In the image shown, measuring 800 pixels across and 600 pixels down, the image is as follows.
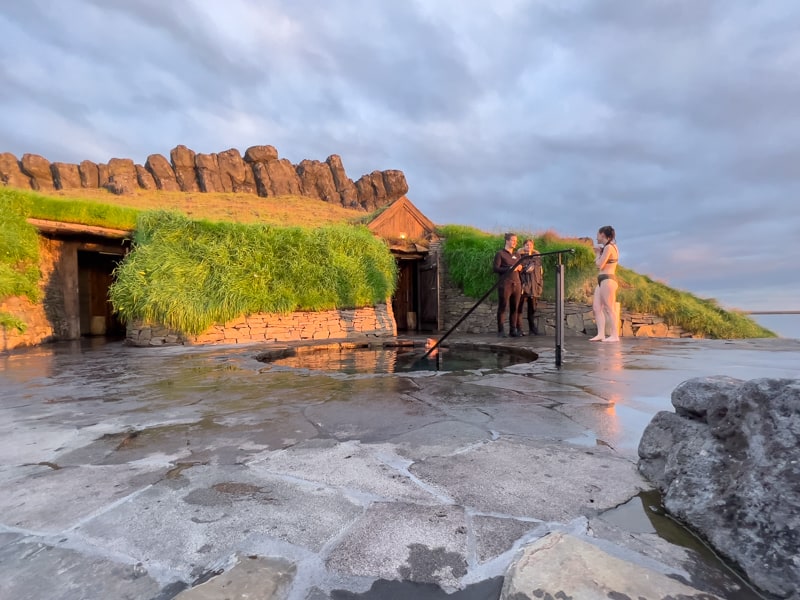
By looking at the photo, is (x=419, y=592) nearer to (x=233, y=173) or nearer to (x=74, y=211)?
(x=74, y=211)

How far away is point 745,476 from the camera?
3.71 ft

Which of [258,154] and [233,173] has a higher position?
[258,154]

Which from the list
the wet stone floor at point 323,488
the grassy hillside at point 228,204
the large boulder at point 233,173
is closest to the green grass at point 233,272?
the wet stone floor at point 323,488

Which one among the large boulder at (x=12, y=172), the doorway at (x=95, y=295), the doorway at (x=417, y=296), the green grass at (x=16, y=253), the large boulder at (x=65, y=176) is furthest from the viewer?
the large boulder at (x=65, y=176)

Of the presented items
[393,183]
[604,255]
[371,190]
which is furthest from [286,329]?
[393,183]

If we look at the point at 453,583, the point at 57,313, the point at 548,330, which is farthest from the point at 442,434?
the point at 57,313

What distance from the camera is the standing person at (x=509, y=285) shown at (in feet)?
26.8

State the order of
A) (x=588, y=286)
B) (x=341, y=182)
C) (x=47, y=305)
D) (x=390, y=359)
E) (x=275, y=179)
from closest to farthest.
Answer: (x=390, y=359), (x=47, y=305), (x=588, y=286), (x=275, y=179), (x=341, y=182)

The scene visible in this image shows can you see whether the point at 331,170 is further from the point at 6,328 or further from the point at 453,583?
the point at 453,583

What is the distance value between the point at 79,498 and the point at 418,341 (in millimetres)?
6762

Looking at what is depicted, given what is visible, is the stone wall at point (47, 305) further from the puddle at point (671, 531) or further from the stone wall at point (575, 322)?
the puddle at point (671, 531)

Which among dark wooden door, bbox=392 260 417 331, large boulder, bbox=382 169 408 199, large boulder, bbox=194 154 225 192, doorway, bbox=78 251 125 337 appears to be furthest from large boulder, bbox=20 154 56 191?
A: dark wooden door, bbox=392 260 417 331

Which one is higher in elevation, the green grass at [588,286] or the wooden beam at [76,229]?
the wooden beam at [76,229]

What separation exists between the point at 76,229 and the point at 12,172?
50.1 meters
